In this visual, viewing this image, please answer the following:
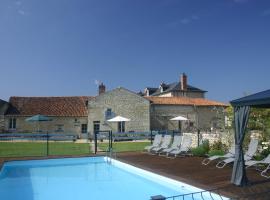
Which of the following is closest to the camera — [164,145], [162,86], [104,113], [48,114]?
[164,145]

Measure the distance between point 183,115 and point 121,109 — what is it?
7.73m

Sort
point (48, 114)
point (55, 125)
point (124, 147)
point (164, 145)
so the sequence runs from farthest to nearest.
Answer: point (55, 125), point (48, 114), point (124, 147), point (164, 145)

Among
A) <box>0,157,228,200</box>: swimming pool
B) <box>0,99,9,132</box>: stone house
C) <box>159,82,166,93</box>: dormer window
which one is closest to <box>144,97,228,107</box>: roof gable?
<box>159,82,166,93</box>: dormer window

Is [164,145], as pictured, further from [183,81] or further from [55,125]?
[183,81]

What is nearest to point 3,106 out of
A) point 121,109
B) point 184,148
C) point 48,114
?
point 48,114

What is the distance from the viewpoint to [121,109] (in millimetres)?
38062

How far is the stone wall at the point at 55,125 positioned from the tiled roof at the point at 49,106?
1.95 feet

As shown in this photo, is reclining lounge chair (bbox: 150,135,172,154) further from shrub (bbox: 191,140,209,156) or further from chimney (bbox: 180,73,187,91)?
chimney (bbox: 180,73,187,91)

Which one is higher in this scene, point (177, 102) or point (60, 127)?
point (177, 102)

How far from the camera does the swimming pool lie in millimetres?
9844

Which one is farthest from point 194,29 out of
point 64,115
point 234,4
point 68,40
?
point 64,115

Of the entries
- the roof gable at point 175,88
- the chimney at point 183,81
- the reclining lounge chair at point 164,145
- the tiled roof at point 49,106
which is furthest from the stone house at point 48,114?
the reclining lounge chair at point 164,145

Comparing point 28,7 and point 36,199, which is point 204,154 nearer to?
point 36,199

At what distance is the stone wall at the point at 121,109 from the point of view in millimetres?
37406
